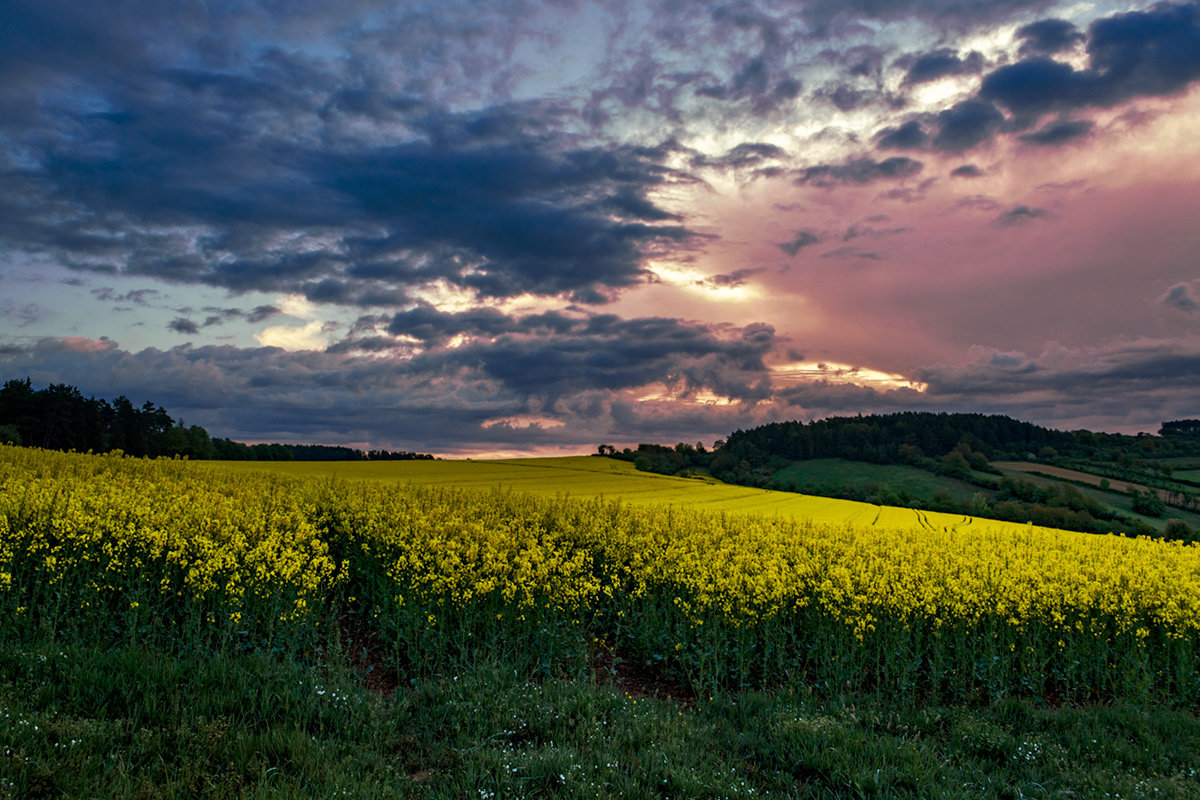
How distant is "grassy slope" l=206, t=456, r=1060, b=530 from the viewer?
104 feet

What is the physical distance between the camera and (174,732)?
18.0 ft

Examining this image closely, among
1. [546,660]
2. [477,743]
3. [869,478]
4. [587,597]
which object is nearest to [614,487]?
[587,597]

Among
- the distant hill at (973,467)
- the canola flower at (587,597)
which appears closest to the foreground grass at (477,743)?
the canola flower at (587,597)

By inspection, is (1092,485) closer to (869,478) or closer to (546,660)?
(869,478)

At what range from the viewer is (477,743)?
6027 millimetres

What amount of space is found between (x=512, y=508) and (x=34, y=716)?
13266mm

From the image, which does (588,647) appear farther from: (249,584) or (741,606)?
(249,584)

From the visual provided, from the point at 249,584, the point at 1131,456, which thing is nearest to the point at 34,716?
the point at 249,584

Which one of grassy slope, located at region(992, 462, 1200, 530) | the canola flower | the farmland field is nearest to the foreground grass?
the farmland field

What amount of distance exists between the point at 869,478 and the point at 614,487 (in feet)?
139

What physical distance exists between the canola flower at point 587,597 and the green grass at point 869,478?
4779cm

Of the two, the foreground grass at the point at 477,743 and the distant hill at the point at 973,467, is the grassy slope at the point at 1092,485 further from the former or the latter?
the foreground grass at the point at 477,743

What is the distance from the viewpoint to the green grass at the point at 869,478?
6253cm

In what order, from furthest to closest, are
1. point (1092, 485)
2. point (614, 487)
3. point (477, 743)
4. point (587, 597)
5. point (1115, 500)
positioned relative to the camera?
point (1092, 485) < point (1115, 500) < point (614, 487) < point (587, 597) < point (477, 743)
